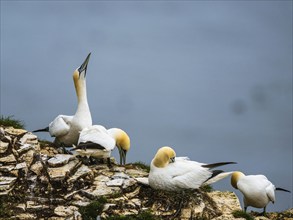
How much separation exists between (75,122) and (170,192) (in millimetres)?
4013

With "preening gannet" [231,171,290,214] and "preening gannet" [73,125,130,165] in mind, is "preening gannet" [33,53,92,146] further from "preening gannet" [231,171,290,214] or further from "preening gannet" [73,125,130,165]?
"preening gannet" [231,171,290,214]

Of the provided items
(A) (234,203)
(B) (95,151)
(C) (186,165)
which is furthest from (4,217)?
(A) (234,203)

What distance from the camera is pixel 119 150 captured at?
17.3 m

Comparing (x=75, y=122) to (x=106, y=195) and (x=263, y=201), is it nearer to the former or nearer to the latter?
(x=106, y=195)

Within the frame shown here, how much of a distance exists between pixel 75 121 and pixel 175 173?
13.2ft

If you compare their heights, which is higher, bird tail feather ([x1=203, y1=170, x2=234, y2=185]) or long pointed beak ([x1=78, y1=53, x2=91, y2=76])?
long pointed beak ([x1=78, y1=53, x2=91, y2=76])

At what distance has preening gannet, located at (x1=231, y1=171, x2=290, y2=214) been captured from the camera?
1742 cm

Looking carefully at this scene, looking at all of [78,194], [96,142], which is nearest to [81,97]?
[96,142]

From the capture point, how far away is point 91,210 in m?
14.0

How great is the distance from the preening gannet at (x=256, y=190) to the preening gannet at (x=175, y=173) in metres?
2.72

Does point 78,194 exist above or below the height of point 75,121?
below

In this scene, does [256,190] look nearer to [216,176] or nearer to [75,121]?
[216,176]

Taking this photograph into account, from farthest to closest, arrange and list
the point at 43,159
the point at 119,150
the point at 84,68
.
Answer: the point at 84,68, the point at 119,150, the point at 43,159

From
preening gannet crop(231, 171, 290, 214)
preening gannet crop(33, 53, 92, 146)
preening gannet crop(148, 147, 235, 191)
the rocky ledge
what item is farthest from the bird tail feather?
preening gannet crop(33, 53, 92, 146)
